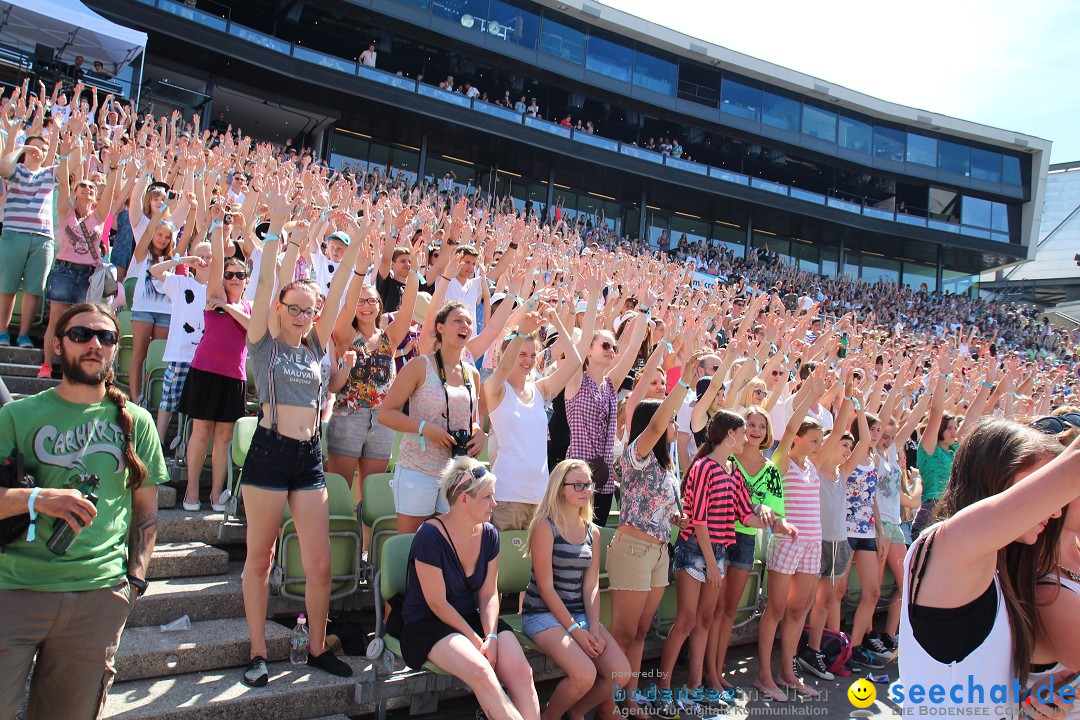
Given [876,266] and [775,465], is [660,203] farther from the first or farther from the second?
[775,465]

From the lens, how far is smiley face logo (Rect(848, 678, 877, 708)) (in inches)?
179

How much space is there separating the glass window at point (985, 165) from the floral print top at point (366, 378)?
39.4 meters

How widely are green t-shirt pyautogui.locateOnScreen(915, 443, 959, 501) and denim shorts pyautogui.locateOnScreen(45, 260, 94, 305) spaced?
7466 mm

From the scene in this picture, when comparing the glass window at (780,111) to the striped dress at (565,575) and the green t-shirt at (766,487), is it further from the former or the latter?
the striped dress at (565,575)

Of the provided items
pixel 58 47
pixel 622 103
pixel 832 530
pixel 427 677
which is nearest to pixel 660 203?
pixel 622 103

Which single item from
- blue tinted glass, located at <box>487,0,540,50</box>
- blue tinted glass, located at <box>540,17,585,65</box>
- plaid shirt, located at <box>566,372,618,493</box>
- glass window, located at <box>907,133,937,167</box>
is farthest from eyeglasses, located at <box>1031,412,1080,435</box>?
glass window, located at <box>907,133,937,167</box>

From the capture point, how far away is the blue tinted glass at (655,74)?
1193 inches

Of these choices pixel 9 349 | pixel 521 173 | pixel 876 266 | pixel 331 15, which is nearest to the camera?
pixel 9 349

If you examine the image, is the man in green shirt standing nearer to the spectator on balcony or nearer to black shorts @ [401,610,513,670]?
black shorts @ [401,610,513,670]

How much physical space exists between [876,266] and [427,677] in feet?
125

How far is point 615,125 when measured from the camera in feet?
101

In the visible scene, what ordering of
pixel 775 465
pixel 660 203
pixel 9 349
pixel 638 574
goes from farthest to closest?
pixel 660 203 → pixel 9 349 → pixel 775 465 → pixel 638 574

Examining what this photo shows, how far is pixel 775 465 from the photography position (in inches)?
210

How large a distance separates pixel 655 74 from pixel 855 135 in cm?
1079
